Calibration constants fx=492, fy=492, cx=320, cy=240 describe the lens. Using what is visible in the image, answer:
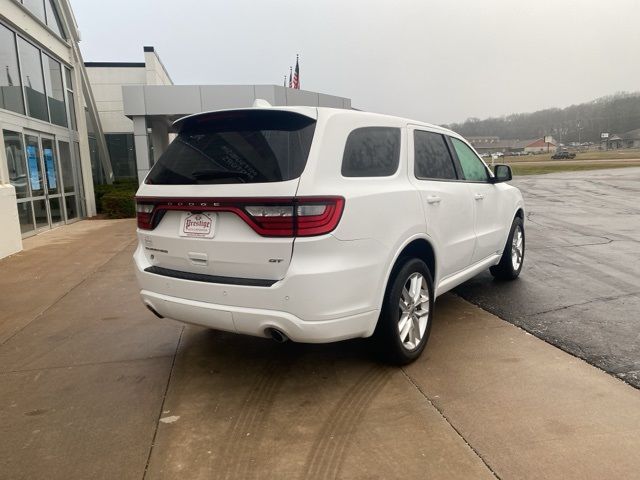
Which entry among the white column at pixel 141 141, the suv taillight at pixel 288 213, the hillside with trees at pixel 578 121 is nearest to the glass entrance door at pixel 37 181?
the white column at pixel 141 141

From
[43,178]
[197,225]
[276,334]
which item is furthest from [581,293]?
[43,178]

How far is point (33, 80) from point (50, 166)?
2062 millimetres

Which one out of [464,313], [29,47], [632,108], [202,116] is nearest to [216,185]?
[202,116]

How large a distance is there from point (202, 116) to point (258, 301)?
139 centimetres

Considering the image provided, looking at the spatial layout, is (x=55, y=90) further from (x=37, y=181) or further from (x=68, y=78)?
(x=37, y=181)

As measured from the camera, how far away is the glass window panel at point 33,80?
11.3 m

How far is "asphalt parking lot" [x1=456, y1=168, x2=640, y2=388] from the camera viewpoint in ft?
12.8

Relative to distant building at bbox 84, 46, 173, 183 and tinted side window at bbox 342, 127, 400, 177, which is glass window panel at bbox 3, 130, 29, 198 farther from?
distant building at bbox 84, 46, 173, 183

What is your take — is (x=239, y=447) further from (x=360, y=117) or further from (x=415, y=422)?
(x=360, y=117)

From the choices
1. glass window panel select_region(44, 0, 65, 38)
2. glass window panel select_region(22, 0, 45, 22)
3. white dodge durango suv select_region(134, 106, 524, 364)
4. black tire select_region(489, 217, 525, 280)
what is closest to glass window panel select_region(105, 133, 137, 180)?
glass window panel select_region(44, 0, 65, 38)

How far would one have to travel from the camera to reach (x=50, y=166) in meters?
12.3

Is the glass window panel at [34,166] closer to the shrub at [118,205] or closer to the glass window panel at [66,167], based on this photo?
the glass window panel at [66,167]

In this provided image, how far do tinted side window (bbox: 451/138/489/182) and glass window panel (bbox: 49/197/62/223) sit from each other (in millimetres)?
10752

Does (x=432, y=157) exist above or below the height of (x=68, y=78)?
below
